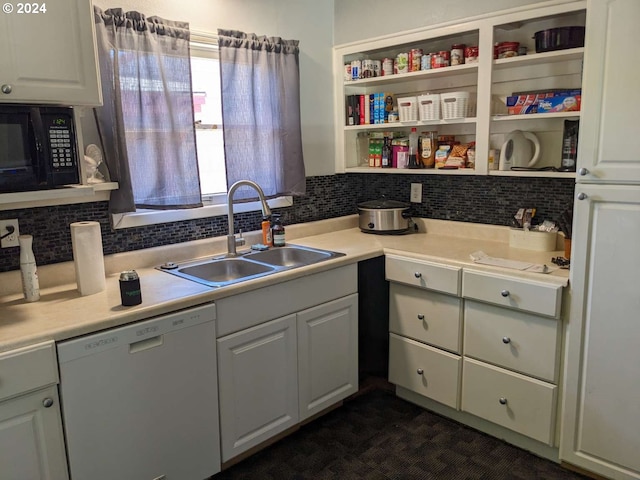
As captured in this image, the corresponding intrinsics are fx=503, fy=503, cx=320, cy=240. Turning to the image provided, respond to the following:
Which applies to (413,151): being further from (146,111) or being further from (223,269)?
(146,111)

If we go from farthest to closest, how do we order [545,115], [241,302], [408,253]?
[408,253]
[545,115]
[241,302]

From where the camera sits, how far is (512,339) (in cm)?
224

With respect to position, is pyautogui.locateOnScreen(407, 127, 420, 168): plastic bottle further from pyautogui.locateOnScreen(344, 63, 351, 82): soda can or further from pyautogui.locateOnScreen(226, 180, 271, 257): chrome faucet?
pyautogui.locateOnScreen(226, 180, 271, 257): chrome faucet

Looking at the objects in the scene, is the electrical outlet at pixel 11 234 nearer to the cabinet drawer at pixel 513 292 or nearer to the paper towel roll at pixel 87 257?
the paper towel roll at pixel 87 257

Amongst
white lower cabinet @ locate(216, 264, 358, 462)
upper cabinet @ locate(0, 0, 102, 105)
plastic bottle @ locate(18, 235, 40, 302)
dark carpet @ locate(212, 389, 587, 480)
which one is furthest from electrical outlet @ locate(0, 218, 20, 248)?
dark carpet @ locate(212, 389, 587, 480)

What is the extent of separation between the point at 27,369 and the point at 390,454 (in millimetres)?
1570

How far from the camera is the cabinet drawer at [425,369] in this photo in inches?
98.2

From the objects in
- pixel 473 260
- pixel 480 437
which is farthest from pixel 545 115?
pixel 480 437

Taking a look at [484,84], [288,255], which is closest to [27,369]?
[288,255]

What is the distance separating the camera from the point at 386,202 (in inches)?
121

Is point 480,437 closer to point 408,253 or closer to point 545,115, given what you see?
point 408,253

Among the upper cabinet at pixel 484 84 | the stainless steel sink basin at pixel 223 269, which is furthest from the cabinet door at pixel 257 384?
the upper cabinet at pixel 484 84

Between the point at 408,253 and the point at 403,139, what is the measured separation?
82 cm

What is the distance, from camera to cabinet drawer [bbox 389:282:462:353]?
2.44 metres
